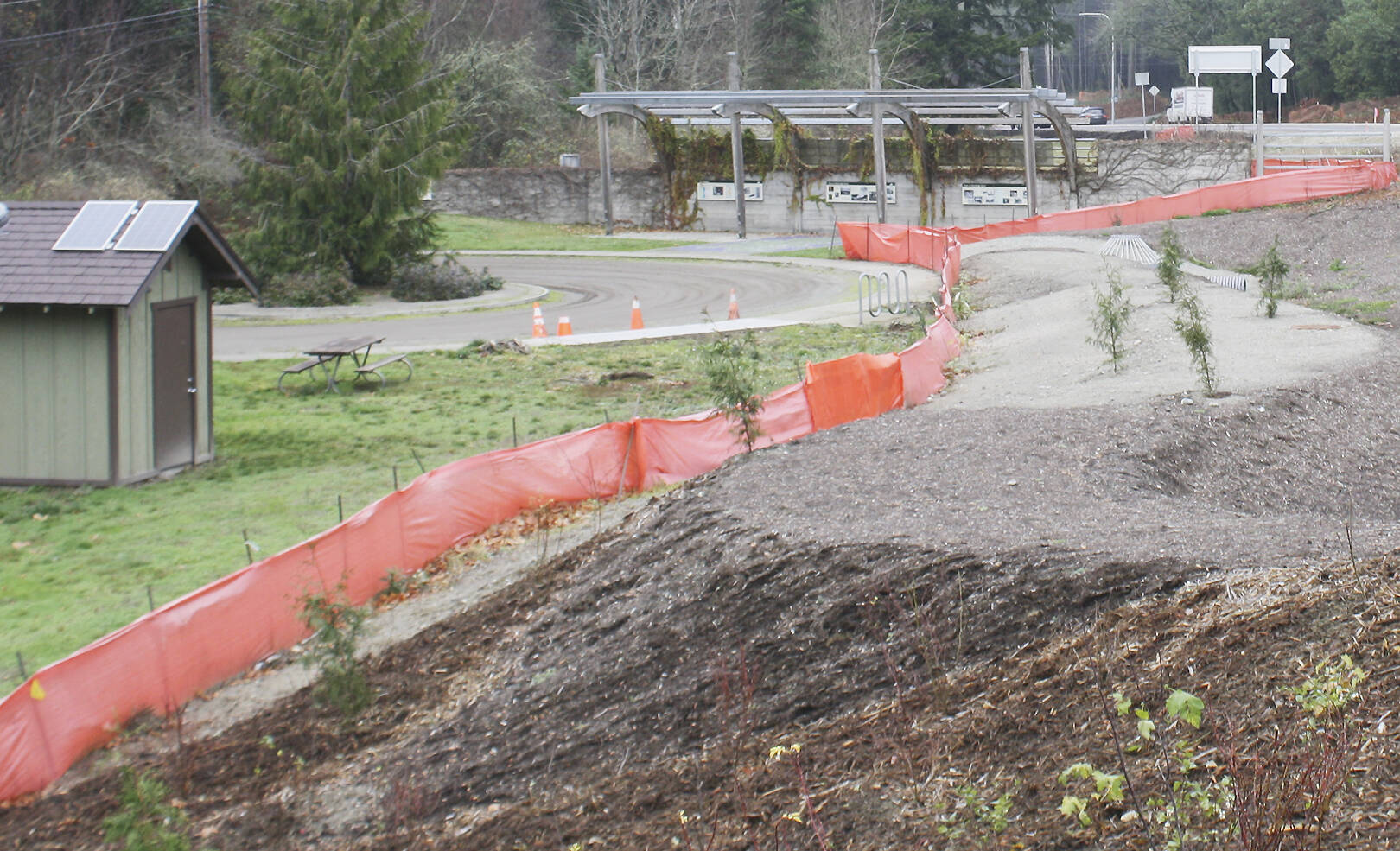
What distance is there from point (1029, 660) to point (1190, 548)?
1.66m

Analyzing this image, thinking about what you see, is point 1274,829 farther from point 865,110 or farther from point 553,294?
point 865,110

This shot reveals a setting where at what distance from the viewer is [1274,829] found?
4.86 meters

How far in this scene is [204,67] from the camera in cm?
4519

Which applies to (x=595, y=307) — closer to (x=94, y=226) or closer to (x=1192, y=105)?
(x=94, y=226)

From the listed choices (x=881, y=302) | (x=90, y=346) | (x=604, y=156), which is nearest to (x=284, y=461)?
(x=90, y=346)

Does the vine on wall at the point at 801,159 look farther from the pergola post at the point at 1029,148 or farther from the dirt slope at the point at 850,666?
Answer: the dirt slope at the point at 850,666

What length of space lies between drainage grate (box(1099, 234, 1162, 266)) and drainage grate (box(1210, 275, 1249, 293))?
270 centimetres

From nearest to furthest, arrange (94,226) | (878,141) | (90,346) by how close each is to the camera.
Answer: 1. (90,346)
2. (94,226)
3. (878,141)

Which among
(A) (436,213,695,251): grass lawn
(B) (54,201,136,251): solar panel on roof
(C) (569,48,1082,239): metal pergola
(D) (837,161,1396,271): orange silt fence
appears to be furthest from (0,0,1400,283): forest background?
(B) (54,201,136,251): solar panel on roof

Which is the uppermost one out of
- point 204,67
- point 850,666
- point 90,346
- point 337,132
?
point 204,67

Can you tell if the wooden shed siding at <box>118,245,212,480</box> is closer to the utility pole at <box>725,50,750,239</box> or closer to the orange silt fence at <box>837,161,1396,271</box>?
the orange silt fence at <box>837,161,1396,271</box>

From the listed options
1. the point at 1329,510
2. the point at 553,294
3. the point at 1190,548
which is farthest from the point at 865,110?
the point at 1190,548

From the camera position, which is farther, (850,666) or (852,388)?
(852,388)

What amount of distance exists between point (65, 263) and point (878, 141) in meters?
28.5
